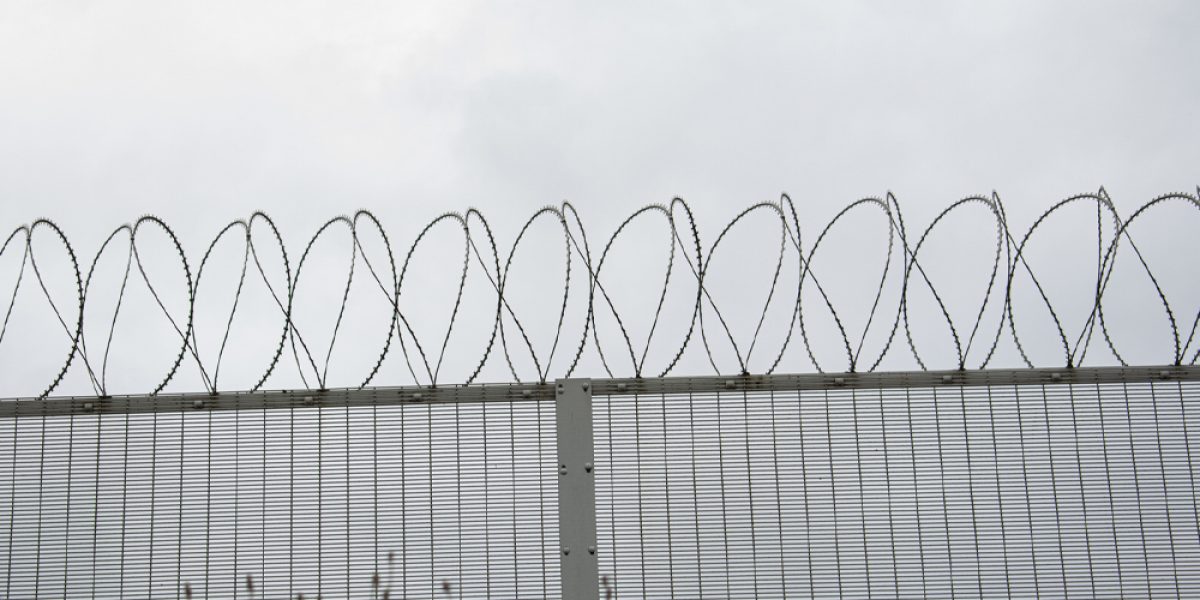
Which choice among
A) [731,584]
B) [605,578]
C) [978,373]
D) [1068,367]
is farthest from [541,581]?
[1068,367]

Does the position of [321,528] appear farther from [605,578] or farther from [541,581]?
[605,578]

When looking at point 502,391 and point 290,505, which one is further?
point 502,391

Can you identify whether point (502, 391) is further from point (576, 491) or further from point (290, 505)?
point (290, 505)

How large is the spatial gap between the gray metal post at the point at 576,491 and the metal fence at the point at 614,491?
0.06ft

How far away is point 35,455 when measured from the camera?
11.4 meters

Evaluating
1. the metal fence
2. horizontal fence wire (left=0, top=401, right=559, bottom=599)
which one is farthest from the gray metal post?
horizontal fence wire (left=0, top=401, right=559, bottom=599)

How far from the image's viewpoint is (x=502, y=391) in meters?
11.2

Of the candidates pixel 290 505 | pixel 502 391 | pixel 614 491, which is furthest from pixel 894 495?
pixel 290 505

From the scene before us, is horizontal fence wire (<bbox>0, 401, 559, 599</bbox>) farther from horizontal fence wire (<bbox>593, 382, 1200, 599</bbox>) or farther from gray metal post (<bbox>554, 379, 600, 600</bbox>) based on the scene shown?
horizontal fence wire (<bbox>593, 382, 1200, 599</bbox>)

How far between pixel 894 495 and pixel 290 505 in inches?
214

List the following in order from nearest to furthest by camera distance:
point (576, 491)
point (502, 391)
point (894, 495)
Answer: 1. point (576, 491)
2. point (894, 495)
3. point (502, 391)

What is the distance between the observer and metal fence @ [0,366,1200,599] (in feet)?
35.7

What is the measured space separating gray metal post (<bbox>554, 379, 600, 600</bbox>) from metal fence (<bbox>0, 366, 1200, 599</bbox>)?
2 cm

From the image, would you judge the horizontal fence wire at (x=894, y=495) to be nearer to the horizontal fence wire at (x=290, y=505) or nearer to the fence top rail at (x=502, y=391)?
the fence top rail at (x=502, y=391)
